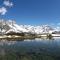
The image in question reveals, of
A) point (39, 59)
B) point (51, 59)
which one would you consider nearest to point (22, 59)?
point (39, 59)

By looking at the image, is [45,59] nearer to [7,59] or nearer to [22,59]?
[22,59]

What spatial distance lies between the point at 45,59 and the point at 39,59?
50.1 inches

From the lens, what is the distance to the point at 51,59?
122 feet

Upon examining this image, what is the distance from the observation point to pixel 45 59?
37.0m

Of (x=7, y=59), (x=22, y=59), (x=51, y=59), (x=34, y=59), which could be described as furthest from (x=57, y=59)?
(x=7, y=59)

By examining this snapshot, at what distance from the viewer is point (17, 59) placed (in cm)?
3741

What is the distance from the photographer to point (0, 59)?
3681 cm

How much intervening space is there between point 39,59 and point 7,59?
21.2ft

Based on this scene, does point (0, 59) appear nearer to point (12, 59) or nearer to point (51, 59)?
point (12, 59)

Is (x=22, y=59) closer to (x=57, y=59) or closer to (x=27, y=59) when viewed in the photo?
(x=27, y=59)

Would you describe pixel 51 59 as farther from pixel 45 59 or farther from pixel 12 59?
pixel 12 59

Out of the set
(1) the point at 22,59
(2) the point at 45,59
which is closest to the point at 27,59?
(1) the point at 22,59

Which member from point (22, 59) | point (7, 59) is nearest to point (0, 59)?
point (7, 59)

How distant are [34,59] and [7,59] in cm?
549
